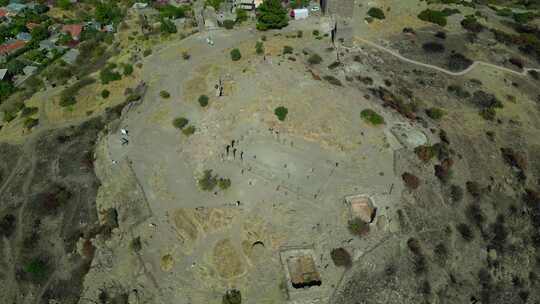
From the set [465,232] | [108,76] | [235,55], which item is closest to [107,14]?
[108,76]

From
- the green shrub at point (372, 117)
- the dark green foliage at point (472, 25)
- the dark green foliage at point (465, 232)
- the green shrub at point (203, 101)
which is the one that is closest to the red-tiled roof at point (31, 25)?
the green shrub at point (203, 101)

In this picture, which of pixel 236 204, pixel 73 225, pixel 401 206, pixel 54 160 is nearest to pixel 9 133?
pixel 54 160

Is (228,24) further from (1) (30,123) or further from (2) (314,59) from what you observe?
(1) (30,123)

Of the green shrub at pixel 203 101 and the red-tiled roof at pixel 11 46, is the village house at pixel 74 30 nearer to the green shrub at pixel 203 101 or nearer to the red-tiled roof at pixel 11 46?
the red-tiled roof at pixel 11 46

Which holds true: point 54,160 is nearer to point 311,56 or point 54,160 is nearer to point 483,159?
point 311,56

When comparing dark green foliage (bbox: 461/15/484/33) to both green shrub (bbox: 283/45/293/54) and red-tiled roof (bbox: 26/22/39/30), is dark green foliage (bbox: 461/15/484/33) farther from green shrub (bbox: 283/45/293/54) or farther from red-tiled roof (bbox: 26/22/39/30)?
red-tiled roof (bbox: 26/22/39/30)

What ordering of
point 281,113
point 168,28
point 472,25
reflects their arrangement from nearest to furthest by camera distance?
point 281,113 → point 168,28 → point 472,25

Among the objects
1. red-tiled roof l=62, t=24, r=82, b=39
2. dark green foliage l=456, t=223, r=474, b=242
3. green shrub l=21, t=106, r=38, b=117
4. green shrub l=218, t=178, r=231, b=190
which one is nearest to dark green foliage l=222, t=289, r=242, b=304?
green shrub l=218, t=178, r=231, b=190
